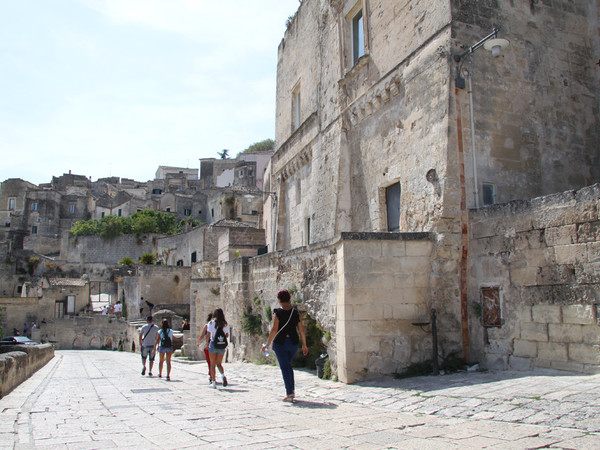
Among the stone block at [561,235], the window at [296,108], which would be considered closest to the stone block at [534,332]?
the stone block at [561,235]

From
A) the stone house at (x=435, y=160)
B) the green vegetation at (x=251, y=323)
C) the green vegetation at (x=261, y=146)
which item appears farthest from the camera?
the green vegetation at (x=261, y=146)

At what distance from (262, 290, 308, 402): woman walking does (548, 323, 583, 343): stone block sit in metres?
3.48

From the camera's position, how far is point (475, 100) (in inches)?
363

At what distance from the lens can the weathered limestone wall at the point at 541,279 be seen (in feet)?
21.8

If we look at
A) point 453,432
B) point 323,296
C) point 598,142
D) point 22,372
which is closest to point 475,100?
point 598,142

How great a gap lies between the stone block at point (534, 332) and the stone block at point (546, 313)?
0.08 metres

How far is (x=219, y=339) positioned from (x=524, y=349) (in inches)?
202

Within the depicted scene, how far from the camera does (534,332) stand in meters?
7.39

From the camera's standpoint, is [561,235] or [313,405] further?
[561,235]

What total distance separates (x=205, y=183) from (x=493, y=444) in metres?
78.0

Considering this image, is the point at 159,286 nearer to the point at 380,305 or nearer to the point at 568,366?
the point at 380,305

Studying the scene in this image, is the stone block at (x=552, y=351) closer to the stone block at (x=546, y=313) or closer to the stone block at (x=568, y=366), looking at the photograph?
the stone block at (x=568, y=366)

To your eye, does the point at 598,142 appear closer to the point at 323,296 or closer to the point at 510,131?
the point at 510,131

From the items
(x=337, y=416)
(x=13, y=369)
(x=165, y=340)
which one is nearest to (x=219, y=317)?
(x=165, y=340)
